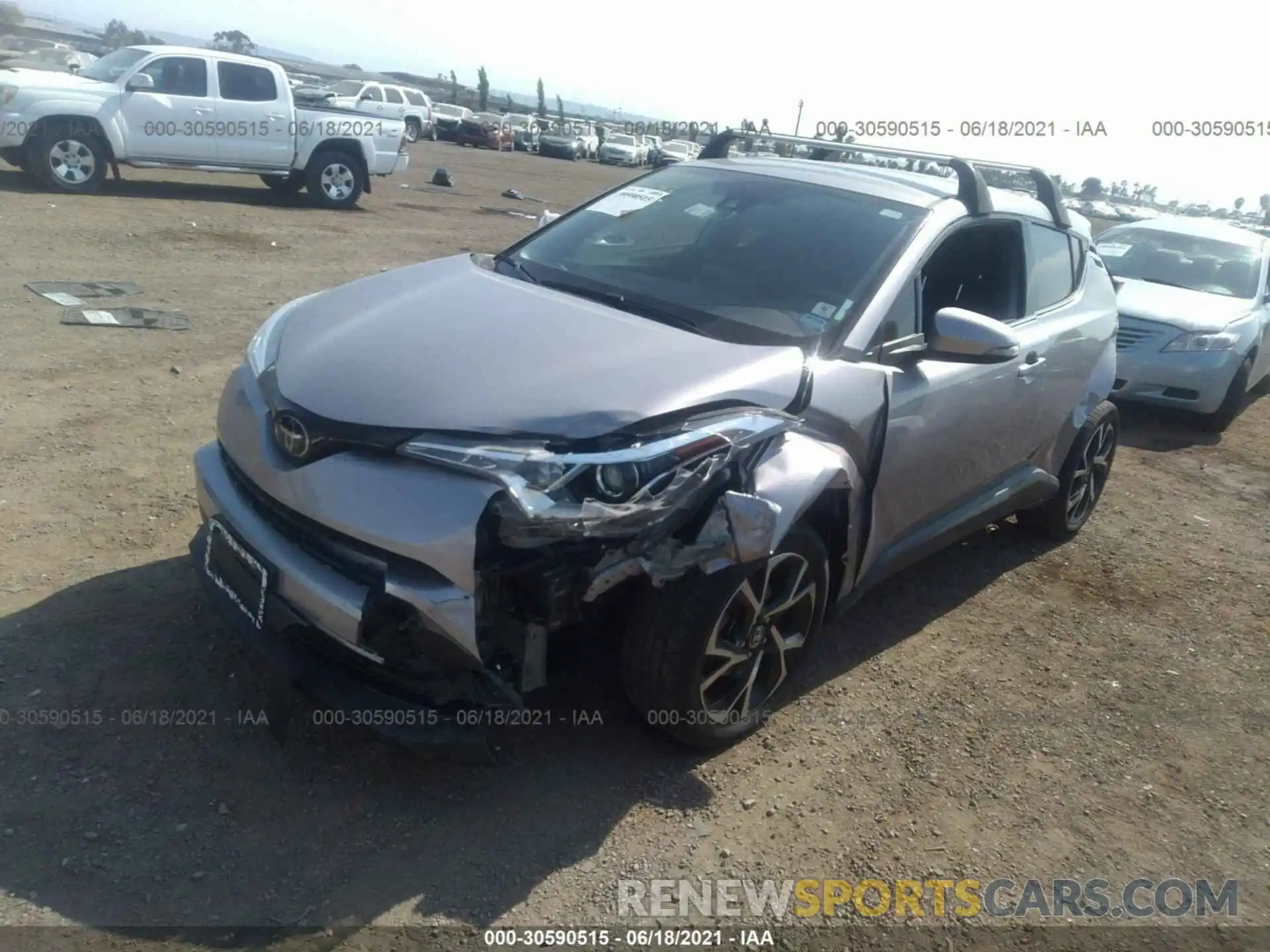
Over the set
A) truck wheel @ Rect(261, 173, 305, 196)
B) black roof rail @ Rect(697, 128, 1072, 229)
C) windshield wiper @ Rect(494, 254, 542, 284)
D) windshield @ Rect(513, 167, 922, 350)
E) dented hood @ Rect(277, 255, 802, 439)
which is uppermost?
black roof rail @ Rect(697, 128, 1072, 229)

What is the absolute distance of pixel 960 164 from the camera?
431 centimetres

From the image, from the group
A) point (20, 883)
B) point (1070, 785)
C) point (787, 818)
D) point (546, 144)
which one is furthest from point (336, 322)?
point (546, 144)

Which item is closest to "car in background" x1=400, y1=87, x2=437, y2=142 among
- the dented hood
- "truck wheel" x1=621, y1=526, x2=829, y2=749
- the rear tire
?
the rear tire

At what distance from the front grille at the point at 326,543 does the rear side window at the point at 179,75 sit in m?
11.9

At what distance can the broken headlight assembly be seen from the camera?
2602 mm

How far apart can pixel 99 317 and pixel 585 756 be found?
5524 millimetres

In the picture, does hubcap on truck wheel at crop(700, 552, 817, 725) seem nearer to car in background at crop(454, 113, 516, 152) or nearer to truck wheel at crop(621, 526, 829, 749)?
truck wheel at crop(621, 526, 829, 749)

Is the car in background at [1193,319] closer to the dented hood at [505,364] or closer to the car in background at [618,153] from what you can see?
the dented hood at [505,364]

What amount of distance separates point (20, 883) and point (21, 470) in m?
2.60

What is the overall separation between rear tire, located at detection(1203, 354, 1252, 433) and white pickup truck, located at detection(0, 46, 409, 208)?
36.6 ft

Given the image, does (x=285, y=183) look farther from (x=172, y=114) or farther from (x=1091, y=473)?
(x=1091, y=473)

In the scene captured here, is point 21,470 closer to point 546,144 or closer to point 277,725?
point 277,725

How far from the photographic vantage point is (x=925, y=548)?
4.08 m

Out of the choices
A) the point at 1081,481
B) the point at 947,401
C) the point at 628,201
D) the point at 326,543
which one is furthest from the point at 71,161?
the point at 947,401
